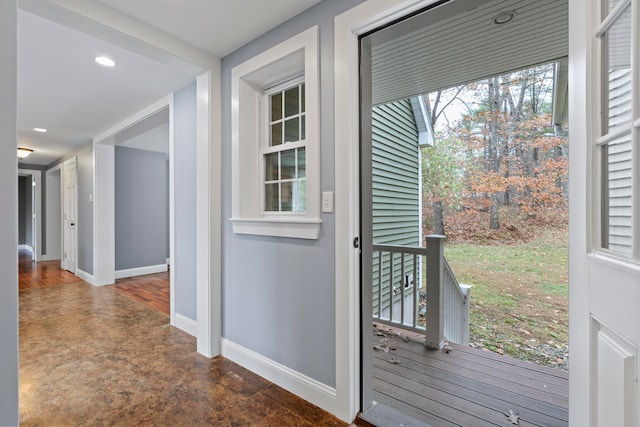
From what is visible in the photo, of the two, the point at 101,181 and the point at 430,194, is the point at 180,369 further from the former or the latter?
the point at 430,194

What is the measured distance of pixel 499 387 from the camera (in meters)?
2.01

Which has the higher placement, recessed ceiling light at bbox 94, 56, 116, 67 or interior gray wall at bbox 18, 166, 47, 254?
recessed ceiling light at bbox 94, 56, 116, 67

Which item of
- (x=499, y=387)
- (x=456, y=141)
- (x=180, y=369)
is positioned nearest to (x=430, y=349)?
(x=499, y=387)

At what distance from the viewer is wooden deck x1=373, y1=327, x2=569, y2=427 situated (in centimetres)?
172

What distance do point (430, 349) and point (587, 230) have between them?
6.73ft

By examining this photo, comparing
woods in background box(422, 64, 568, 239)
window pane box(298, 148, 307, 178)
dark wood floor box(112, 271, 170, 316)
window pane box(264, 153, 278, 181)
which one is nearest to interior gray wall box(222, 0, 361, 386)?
window pane box(264, 153, 278, 181)

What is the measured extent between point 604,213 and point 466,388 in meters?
1.69

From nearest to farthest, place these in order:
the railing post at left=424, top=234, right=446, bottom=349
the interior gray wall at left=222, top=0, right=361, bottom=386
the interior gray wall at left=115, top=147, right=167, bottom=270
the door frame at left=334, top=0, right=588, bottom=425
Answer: the door frame at left=334, top=0, right=588, bottom=425, the interior gray wall at left=222, top=0, right=361, bottom=386, the railing post at left=424, top=234, right=446, bottom=349, the interior gray wall at left=115, top=147, right=167, bottom=270

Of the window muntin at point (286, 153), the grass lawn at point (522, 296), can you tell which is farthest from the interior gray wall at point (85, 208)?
the grass lawn at point (522, 296)

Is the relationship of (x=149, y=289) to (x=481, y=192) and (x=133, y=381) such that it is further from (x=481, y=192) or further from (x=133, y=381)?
(x=481, y=192)

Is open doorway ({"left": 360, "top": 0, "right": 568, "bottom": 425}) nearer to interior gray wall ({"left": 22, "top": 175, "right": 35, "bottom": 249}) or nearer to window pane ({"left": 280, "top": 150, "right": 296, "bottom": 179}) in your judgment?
window pane ({"left": 280, "top": 150, "right": 296, "bottom": 179})

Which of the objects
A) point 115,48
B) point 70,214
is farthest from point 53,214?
point 115,48

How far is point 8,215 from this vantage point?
791 mm

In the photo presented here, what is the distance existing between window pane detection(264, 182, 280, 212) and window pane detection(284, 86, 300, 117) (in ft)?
1.83
